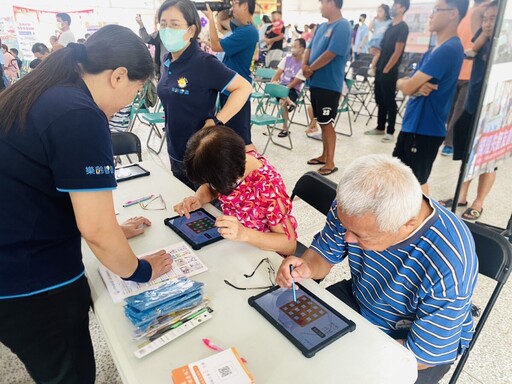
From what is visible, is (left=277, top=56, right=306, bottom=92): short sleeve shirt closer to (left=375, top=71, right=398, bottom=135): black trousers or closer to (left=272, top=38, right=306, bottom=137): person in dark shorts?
(left=272, top=38, right=306, bottom=137): person in dark shorts

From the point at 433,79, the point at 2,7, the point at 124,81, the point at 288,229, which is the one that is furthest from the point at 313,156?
the point at 2,7

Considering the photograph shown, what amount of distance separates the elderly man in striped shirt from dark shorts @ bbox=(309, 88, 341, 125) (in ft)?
8.68

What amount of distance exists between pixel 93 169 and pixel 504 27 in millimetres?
1849

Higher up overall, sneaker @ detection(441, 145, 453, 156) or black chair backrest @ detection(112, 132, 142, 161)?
black chair backrest @ detection(112, 132, 142, 161)

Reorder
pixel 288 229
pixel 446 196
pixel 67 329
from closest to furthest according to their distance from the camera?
pixel 67 329 < pixel 288 229 < pixel 446 196

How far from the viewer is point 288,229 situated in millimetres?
1285

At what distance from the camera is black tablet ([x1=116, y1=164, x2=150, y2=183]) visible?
1807 millimetres

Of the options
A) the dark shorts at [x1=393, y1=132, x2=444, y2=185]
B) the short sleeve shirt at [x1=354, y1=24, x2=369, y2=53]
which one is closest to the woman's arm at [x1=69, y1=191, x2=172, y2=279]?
the dark shorts at [x1=393, y1=132, x2=444, y2=185]

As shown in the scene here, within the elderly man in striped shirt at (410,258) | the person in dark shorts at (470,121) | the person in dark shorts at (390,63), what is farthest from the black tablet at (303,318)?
the person in dark shorts at (390,63)

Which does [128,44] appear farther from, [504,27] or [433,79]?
[433,79]

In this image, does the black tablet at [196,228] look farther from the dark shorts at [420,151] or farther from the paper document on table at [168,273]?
the dark shorts at [420,151]

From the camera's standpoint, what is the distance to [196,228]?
133cm

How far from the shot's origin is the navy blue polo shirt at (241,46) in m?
2.80

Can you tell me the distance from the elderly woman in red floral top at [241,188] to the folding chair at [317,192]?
0.75 ft
